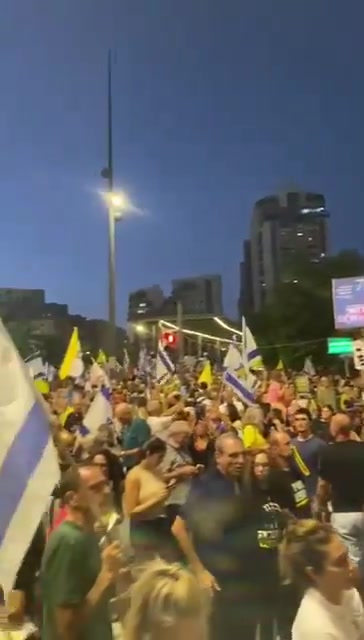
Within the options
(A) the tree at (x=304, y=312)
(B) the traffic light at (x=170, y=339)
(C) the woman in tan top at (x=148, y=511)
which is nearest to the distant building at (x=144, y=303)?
(A) the tree at (x=304, y=312)

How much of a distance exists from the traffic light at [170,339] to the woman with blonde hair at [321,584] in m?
23.8

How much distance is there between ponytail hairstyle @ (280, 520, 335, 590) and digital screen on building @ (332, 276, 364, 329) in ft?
150

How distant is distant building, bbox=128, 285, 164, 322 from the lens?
112 m

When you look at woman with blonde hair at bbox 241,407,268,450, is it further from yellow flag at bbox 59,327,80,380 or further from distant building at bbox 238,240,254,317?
distant building at bbox 238,240,254,317

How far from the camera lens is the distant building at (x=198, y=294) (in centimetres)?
12504

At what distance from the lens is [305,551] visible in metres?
3.43

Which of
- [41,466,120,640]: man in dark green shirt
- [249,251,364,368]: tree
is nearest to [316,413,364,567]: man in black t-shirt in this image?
[41,466,120,640]: man in dark green shirt

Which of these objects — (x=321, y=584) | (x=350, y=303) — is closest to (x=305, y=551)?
(x=321, y=584)

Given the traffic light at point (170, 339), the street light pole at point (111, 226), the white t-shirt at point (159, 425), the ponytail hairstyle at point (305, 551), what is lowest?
the ponytail hairstyle at point (305, 551)

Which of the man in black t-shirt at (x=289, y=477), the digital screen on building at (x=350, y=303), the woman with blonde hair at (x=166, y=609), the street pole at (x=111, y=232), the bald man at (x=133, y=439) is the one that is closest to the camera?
the woman with blonde hair at (x=166, y=609)

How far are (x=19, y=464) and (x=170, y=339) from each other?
26.2 meters

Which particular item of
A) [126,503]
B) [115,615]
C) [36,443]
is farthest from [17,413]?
[126,503]

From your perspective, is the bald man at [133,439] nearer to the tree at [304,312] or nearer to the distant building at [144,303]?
the tree at [304,312]

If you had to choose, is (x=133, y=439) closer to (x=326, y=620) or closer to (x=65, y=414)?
(x=65, y=414)
